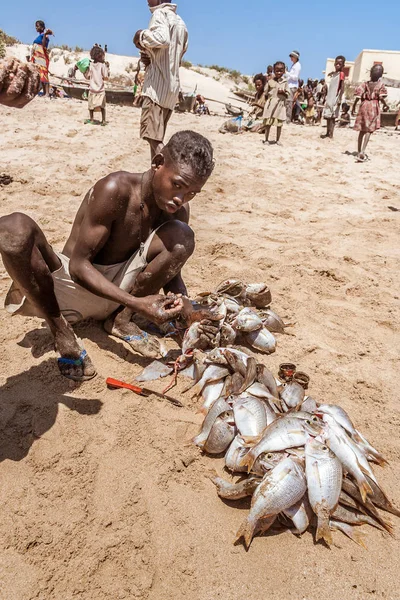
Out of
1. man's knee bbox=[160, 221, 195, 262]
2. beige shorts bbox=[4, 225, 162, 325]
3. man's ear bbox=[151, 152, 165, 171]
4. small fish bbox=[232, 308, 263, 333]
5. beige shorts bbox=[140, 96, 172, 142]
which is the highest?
beige shorts bbox=[140, 96, 172, 142]

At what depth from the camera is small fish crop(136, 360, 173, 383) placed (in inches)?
94.1

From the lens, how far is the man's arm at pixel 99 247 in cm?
221

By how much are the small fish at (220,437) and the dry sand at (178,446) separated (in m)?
0.06

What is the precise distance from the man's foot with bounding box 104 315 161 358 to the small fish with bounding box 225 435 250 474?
2.92 ft

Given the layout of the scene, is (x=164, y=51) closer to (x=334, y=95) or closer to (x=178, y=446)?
(x=178, y=446)

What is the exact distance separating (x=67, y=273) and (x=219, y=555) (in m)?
1.64

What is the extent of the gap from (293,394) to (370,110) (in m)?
7.75

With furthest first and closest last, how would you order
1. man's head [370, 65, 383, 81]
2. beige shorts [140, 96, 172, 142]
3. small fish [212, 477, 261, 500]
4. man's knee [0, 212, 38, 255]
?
man's head [370, 65, 383, 81] → beige shorts [140, 96, 172, 142] → man's knee [0, 212, 38, 255] → small fish [212, 477, 261, 500]

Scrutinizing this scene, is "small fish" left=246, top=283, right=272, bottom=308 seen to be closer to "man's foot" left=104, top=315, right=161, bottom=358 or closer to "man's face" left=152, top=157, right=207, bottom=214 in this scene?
"man's foot" left=104, top=315, right=161, bottom=358

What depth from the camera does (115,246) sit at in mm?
2488

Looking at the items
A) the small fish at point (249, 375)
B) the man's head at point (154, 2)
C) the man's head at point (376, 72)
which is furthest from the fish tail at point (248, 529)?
the man's head at point (376, 72)

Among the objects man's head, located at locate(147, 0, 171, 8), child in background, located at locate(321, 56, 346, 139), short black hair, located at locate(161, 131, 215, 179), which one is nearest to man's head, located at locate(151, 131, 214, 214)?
short black hair, located at locate(161, 131, 215, 179)

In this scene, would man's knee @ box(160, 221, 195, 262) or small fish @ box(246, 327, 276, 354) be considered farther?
small fish @ box(246, 327, 276, 354)

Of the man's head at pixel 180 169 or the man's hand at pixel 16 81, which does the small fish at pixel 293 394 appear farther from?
the man's hand at pixel 16 81
